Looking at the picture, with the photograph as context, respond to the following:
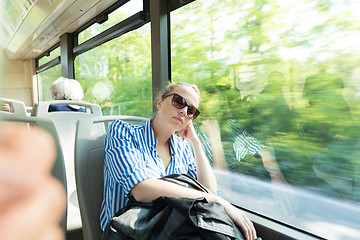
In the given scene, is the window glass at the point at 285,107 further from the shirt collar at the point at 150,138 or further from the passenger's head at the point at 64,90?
the passenger's head at the point at 64,90

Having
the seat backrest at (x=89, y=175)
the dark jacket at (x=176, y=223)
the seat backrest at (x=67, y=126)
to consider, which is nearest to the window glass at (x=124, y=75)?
the seat backrest at (x=67, y=126)

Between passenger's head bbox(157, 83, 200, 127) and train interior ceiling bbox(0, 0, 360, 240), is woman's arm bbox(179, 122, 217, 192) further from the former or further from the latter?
train interior ceiling bbox(0, 0, 360, 240)

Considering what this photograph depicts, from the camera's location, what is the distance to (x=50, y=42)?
568 centimetres

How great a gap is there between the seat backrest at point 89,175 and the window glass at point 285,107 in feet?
2.74

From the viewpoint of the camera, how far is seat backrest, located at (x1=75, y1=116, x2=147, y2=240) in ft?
3.98

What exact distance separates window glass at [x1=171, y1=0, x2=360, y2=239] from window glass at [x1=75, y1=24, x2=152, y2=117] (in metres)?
0.82

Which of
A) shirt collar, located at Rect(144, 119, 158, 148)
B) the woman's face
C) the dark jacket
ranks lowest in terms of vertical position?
the dark jacket

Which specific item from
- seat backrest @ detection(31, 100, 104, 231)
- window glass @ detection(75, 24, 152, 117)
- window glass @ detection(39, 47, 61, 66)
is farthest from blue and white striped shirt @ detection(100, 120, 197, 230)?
window glass @ detection(39, 47, 61, 66)

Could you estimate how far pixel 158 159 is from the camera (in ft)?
4.36

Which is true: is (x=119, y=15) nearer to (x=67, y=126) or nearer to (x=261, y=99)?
(x=67, y=126)

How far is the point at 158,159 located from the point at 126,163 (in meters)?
0.24

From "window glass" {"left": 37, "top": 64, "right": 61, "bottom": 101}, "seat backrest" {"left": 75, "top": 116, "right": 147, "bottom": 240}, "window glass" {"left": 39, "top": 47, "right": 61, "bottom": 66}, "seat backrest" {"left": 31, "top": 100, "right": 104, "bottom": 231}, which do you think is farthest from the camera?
"window glass" {"left": 37, "top": 64, "right": 61, "bottom": 101}

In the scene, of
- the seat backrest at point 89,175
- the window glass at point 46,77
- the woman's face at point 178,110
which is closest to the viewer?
the seat backrest at point 89,175

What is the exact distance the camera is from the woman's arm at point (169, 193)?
1.06 m
